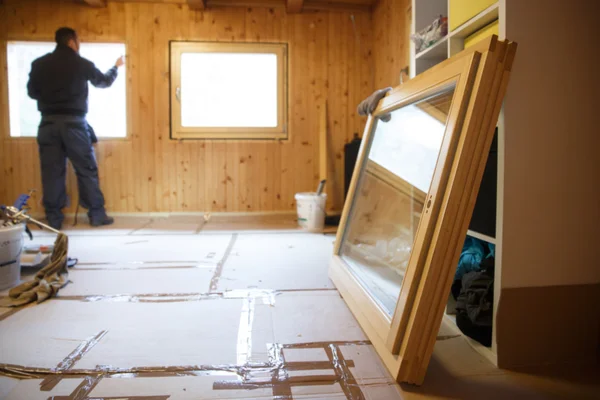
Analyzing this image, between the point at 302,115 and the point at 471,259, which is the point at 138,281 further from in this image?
the point at 302,115

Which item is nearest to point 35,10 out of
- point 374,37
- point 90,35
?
point 90,35

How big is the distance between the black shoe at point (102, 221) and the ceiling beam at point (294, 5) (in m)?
2.74

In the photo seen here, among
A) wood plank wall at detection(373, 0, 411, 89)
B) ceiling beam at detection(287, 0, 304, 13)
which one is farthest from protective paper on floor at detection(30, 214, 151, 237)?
wood plank wall at detection(373, 0, 411, 89)

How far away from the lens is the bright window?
13.8ft

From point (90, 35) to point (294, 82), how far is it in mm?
2102

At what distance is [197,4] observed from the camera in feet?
13.5

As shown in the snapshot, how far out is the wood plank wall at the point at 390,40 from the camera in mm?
3426

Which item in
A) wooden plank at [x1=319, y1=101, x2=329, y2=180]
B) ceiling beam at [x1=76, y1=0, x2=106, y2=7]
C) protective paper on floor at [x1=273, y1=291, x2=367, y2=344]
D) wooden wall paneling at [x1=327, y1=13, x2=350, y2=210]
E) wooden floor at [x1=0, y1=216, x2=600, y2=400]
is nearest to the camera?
wooden floor at [x1=0, y1=216, x2=600, y2=400]

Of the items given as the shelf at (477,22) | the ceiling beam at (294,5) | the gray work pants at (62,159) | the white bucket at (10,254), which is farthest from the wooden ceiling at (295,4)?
the white bucket at (10,254)

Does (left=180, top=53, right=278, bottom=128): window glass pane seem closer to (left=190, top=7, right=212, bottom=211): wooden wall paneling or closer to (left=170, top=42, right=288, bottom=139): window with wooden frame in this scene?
(left=170, top=42, right=288, bottom=139): window with wooden frame

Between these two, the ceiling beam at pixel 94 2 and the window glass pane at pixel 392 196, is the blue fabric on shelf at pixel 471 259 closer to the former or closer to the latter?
the window glass pane at pixel 392 196

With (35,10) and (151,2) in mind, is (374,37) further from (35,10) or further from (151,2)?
(35,10)

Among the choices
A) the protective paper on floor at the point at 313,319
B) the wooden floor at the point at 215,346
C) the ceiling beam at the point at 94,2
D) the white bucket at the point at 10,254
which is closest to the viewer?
the wooden floor at the point at 215,346

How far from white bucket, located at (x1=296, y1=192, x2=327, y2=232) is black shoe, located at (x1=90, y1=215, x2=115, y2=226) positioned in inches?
73.5
